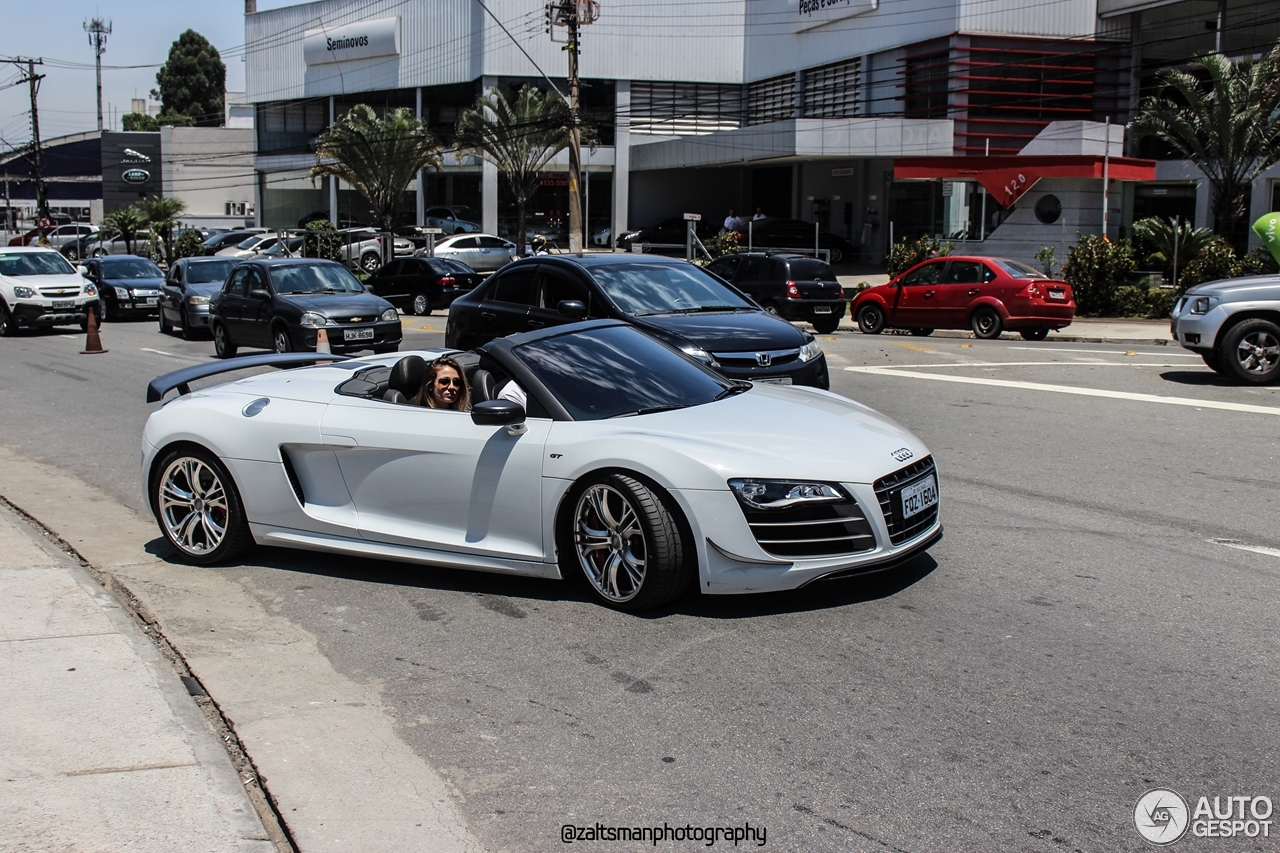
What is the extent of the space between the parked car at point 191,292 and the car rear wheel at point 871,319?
1252 centimetres

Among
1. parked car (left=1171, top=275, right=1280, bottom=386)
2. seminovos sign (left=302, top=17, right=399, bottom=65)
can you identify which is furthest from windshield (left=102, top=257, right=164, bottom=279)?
seminovos sign (left=302, top=17, right=399, bottom=65)

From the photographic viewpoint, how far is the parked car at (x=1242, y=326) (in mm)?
13883

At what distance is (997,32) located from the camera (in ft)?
134

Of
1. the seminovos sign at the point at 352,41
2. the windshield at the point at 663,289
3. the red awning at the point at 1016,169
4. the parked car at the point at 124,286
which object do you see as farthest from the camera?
the seminovos sign at the point at 352,41

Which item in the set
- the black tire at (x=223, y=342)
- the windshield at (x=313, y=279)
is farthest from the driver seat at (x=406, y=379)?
the black tire at (x=223, y=342)

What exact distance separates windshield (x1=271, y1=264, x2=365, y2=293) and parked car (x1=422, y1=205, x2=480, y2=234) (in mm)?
33679

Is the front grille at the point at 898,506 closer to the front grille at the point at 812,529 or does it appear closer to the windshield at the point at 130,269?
the front grille at the point at 812,529

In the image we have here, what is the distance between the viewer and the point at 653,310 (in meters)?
12.0

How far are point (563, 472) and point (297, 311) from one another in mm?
13448

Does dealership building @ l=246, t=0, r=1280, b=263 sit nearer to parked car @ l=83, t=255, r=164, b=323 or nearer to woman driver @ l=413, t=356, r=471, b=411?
parked car @ l=83, t=255, r=164, b=323

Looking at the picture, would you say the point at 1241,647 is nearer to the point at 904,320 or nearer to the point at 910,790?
the point at 910,790

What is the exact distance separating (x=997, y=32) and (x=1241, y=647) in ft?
129

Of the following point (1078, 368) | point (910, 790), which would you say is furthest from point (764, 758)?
point (1078, 368)

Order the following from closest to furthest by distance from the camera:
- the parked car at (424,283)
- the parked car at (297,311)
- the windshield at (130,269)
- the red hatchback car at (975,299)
Result: the parked car at (297,311), the red hatchback car at (975,299), the windshield at (130,269), the parked car at (424,283)
